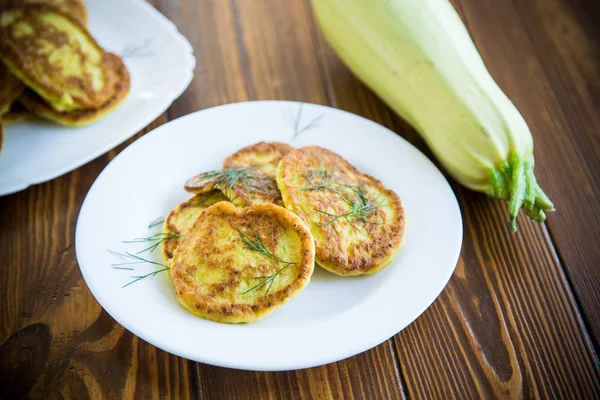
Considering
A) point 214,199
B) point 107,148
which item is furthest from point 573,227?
A: point 107,148

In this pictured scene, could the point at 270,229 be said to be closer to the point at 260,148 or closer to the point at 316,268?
the point at 316,268

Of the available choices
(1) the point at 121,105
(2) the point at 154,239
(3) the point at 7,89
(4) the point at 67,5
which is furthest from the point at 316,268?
(4) the point at 67,5

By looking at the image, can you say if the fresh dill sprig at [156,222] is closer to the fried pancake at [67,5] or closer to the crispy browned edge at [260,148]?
the crispy browned edge at [260,148]

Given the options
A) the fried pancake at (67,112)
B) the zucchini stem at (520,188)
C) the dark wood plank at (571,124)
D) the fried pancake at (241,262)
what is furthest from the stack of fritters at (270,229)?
the dark wood plank at (571,124)

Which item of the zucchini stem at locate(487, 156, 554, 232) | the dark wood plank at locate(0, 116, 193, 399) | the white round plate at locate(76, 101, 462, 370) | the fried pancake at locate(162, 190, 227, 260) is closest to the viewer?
the white round plate at locate(76, 101, 462, 370)

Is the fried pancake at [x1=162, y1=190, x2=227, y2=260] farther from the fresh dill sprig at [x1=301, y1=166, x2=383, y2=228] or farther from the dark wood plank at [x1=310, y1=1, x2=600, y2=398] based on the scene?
the dark wood plank at [x1=310, y1=1, x2=600, y2=398]

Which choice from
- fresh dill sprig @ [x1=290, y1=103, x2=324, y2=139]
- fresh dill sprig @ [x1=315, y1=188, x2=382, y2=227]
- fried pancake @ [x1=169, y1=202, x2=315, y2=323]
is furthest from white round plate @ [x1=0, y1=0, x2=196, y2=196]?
fresh dill sprig @ [x1=315, y1=188, x2=382, y2=227]
